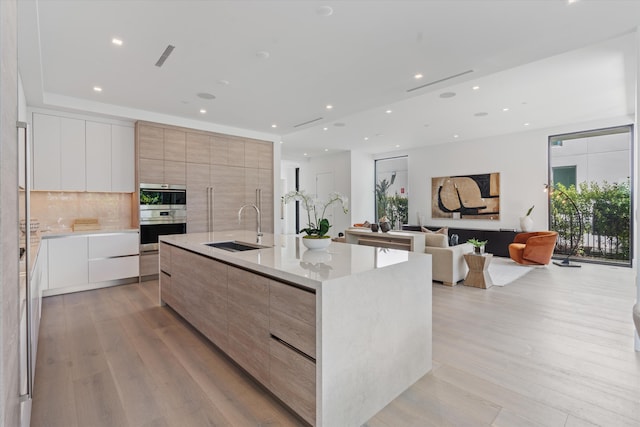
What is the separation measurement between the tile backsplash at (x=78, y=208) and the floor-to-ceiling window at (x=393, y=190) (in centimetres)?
705

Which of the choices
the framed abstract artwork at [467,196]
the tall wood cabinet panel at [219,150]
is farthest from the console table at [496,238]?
the tall wood cabinet panel at [219,150]

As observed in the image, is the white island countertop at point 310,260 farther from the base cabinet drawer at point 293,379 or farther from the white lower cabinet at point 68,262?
the white lower cabinet at point 68,262

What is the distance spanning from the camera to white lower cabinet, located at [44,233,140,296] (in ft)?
14.3

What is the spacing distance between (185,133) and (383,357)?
5.16 m

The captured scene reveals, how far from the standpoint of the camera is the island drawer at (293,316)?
1.60 m

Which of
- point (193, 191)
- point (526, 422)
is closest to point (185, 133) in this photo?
point (193, 191)

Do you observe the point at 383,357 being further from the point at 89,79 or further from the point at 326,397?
the point at 89,79

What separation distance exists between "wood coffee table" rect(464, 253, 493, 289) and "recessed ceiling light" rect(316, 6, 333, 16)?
3.74 meters

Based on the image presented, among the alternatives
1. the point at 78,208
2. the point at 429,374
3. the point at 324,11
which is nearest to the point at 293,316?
the point at 429,374

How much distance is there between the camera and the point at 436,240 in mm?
5008

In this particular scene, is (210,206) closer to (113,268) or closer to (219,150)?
(219,150)

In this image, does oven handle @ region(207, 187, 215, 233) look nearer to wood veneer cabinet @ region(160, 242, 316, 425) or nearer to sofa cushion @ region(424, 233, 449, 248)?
wood veneer cabinet @ region(160, 242, 316, 425)

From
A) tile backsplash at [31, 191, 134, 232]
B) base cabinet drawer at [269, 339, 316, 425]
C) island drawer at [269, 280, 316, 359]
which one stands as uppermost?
tile backsplash at [31, 191, 134, 232]

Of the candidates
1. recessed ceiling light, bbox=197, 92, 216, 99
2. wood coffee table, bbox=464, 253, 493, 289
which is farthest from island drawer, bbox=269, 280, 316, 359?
wood coffee table, bbox=464, 253, 493, 289
